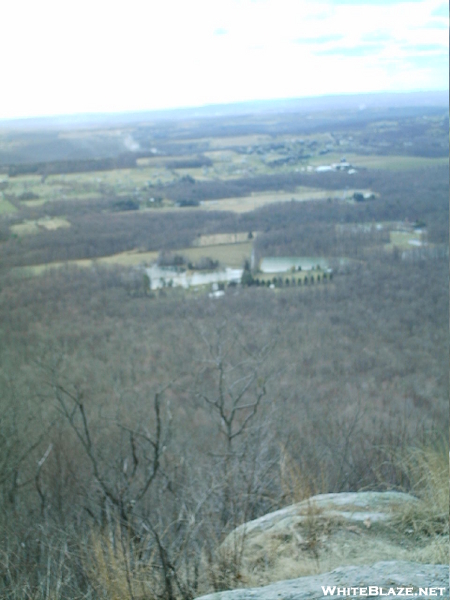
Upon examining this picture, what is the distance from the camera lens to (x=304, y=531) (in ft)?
14.4

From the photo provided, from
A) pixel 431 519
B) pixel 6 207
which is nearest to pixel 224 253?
pixel 6 207

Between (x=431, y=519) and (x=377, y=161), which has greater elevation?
(x=377, y=161)

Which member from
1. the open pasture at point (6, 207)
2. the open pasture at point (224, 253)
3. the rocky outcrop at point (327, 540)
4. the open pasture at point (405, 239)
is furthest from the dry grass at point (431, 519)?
the open pasture at point (405, 239)

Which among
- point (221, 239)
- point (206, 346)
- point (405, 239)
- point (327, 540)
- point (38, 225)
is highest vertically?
point (38, 225)

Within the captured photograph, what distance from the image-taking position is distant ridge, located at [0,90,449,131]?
66.9ft

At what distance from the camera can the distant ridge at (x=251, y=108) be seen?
66.9ft

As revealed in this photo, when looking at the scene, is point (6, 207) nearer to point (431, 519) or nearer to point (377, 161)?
point (431, 519)

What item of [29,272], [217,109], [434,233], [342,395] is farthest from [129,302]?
[217,109]

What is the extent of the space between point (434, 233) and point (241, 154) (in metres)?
10.9

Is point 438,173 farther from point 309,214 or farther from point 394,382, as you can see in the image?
point 394,382

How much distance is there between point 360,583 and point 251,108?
139ft

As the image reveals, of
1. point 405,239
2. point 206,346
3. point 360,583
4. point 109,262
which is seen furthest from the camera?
point 405,239

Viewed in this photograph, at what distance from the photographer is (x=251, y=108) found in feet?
138

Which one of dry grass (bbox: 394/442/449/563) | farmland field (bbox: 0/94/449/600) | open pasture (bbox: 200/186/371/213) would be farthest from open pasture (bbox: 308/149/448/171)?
dry grass (bbox: 394/442/449/563)
